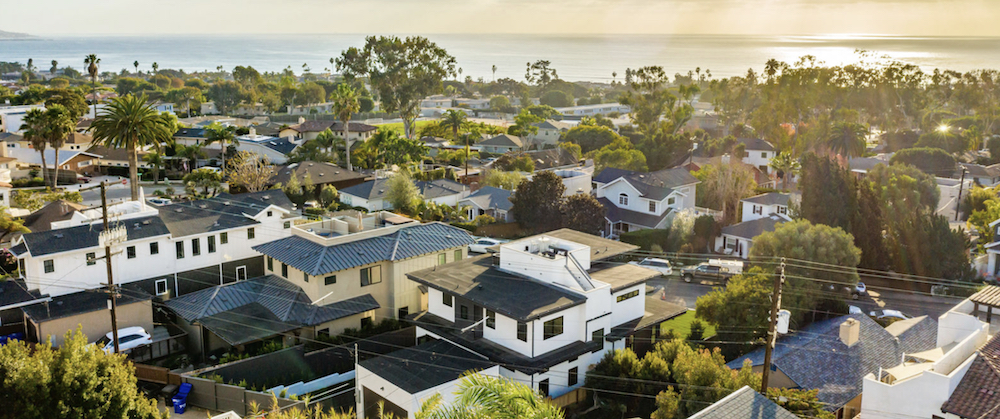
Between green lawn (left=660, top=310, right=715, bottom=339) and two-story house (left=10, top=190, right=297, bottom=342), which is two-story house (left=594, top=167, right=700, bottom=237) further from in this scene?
two-story house (left=10, top=190, right=297, bottom=342)

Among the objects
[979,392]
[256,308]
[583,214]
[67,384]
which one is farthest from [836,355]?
[67,384]

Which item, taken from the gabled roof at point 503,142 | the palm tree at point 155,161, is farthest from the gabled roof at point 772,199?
the palm tree at point 155,161

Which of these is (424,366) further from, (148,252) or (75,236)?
(75,236)

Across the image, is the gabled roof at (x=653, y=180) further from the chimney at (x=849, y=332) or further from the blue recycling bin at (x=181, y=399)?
the blue recycling bin at (x=181, y=399)

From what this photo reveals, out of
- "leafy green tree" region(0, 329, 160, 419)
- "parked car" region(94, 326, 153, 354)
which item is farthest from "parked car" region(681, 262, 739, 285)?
"leafy green tree" region(0, 329, 160, 419)

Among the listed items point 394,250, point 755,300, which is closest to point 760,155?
point 755,300
